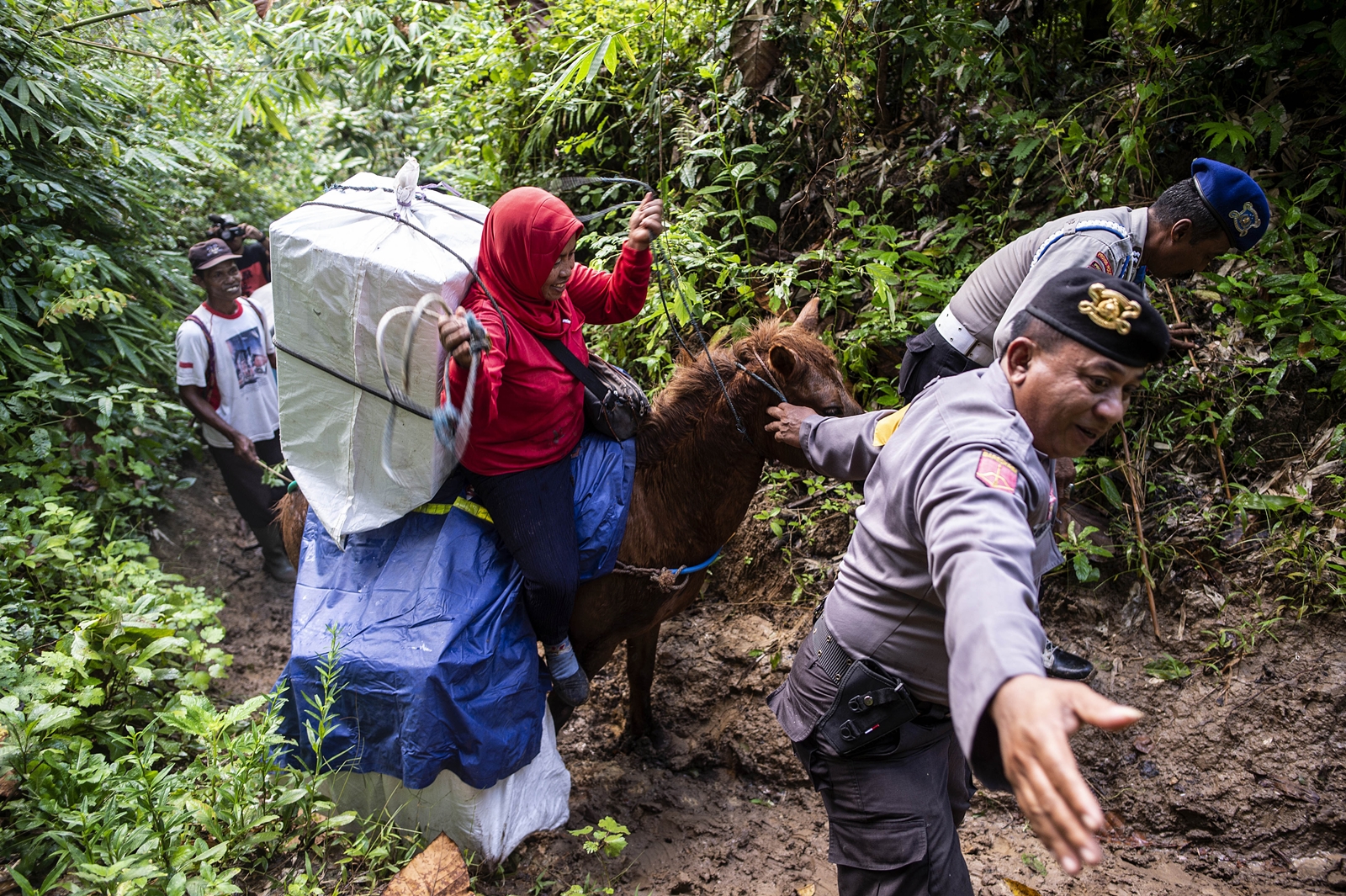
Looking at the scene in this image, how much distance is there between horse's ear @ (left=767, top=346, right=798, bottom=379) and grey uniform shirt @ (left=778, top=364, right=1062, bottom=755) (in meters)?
0.66

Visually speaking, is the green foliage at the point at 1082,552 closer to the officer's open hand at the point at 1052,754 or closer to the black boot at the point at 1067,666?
the black boot at the point at 1067,666

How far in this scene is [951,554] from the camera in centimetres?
157

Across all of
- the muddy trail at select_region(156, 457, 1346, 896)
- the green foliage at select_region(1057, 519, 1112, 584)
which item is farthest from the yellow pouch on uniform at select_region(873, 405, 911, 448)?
the muddy trail at select_region(156, 457, 1346, 896)

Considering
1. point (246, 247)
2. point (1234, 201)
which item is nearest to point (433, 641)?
point (1234, 201)

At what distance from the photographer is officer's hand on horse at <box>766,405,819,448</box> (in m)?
3.09

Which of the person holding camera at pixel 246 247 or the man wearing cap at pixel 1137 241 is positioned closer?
the man wearing cap at pixel 1137 241

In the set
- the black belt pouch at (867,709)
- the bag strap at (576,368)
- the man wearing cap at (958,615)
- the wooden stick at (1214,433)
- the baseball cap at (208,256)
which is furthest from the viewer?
the baseball cap at (208,256)

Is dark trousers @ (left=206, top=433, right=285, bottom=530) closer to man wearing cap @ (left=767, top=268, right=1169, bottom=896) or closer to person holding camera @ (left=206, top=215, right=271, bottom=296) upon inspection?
person holding camera @ (left=206, top=215, right=271, bottom=296)

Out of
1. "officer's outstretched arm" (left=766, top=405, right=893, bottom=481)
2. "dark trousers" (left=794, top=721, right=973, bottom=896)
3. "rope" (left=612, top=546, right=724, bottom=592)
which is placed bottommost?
"rope" (left=612, top=546, right=724, bottom=592)

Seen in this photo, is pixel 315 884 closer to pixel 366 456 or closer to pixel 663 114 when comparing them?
pixel 366 456

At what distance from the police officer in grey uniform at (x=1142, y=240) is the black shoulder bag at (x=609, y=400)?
5.01 feet

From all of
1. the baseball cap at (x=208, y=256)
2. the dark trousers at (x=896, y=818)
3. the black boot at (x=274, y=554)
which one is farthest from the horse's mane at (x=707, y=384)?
the black boot at (x=274, y=554)

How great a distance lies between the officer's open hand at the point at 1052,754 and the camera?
3.76 feet

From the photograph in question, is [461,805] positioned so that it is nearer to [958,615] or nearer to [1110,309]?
[958,615]
